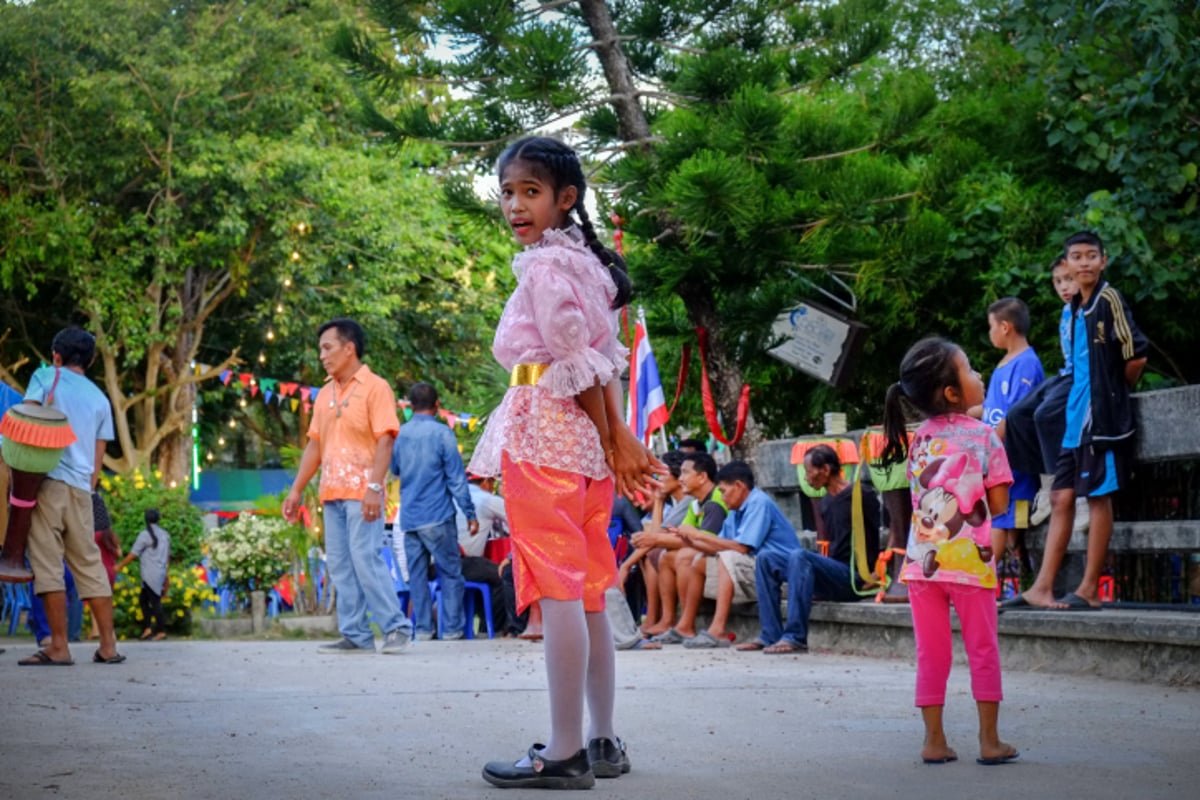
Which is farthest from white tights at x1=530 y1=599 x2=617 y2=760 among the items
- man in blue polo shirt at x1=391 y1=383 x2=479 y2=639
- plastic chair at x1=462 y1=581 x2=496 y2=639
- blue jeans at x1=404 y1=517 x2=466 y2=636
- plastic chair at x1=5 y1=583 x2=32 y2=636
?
plastic chair at x1=5 y1=583 x2=32 y2=636

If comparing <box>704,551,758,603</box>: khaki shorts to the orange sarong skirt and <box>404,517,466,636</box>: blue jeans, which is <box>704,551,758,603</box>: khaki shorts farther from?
the orange sarong skirt

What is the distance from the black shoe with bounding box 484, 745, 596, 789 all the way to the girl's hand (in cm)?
77

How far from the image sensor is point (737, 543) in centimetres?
1004

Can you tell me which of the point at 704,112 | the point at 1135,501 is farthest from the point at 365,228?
the point at 1135,501

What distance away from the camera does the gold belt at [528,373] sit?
4.53m

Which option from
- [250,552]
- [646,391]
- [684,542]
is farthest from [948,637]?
[250,552]

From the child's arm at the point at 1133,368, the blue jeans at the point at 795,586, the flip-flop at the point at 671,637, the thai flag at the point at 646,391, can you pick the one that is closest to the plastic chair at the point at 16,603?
the thai flag at the point at 646,391

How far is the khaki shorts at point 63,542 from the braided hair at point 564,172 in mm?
4746

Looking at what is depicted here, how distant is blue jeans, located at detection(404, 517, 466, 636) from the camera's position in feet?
39.9

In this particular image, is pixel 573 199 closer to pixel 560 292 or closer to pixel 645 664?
pixel 560 292

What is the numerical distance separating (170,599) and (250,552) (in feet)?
2.90

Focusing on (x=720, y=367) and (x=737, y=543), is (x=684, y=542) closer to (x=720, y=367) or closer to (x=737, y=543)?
(x=737, y=543)

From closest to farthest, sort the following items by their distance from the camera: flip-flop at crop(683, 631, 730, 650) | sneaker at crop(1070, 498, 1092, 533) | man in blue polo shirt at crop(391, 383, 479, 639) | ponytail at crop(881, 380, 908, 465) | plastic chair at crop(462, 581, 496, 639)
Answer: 1. ponytail at crop(881, 380, 908, 465)
2. sneaker at crop(1070, 498, 1092, 533)
3. flip-flop at crop(683, 631, 730, 650)
4. man in blue polo shirt at crop(391, 383, 479, 639)
5. plastic chair at crop(462, 581, 496, 639)

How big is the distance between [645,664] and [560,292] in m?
4.50
